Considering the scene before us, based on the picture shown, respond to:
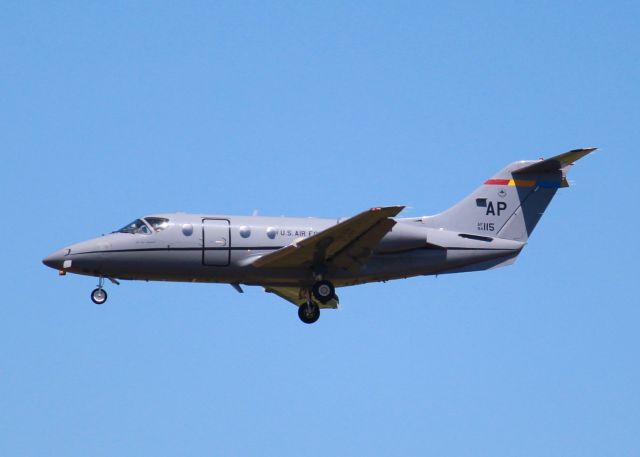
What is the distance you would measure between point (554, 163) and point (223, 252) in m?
10.1

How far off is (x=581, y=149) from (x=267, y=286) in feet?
31.1

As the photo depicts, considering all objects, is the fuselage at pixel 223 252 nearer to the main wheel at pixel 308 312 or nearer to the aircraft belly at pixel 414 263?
the aircraft belly at pixel 414 263

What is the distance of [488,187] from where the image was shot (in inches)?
1262

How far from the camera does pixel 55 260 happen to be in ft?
95.2

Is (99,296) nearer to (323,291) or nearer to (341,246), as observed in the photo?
(323,291)

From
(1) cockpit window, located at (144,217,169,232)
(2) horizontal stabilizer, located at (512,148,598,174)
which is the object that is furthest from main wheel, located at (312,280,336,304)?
(2) horizontal stabilizer, located at (512,148,598,174)

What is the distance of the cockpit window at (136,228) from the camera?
95.9 ft

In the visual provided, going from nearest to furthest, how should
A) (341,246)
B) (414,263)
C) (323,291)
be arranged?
(341,246), (323,291), (414,263)

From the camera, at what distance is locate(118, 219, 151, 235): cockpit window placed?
95.9ft

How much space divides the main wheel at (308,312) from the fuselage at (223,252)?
0.68 metres

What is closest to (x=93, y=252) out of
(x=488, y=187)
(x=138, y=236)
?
(x=138, y=236)

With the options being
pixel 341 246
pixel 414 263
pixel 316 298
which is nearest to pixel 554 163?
pixel 414 263

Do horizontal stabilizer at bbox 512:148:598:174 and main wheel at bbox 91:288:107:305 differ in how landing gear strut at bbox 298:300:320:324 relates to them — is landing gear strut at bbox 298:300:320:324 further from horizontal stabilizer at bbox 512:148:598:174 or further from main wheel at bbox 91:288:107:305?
horizontal stabilizer at bbox 512:148:598:174

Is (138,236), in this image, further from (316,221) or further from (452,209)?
(452,209)
